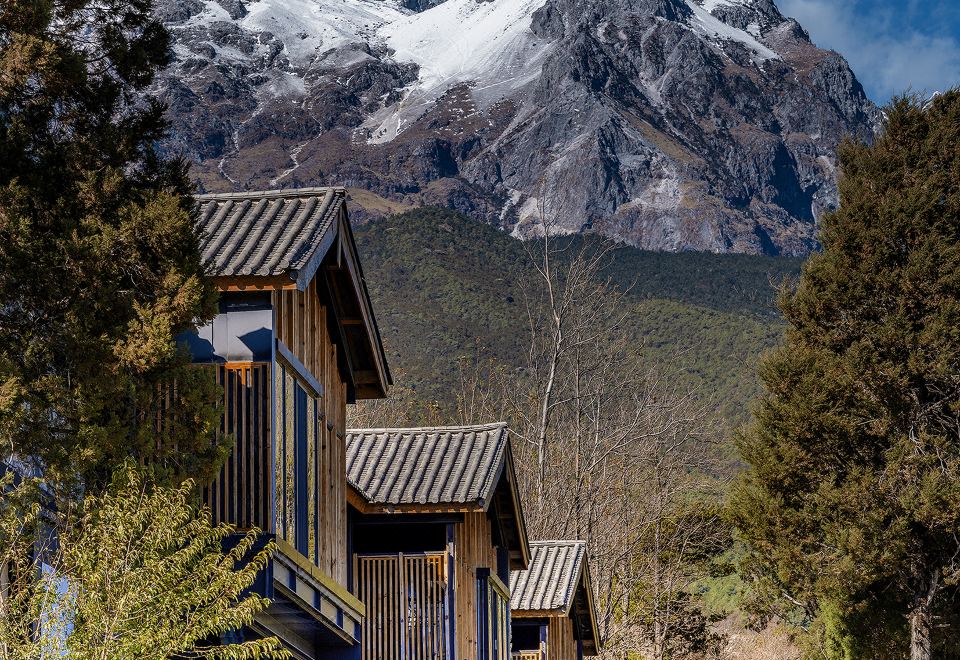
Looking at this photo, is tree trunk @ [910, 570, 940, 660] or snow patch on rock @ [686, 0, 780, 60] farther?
snow patch on rock @ [686, 0, 780, 60]

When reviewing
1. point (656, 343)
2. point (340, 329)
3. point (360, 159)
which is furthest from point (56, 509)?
point (360, 159)

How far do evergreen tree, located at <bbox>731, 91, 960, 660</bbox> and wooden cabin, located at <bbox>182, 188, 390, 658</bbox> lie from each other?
17.7 m

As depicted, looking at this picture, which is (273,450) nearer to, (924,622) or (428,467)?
(428,467)

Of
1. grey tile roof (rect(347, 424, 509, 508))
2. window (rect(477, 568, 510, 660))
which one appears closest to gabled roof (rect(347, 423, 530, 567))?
grey tile roof (rect(347, 424, 509, 508))

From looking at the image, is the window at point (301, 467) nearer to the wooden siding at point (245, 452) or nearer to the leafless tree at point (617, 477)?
the wooden siding at point (245, 452)

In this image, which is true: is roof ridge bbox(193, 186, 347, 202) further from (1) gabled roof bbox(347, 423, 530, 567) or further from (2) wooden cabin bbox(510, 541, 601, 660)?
(2) wooden cabin bbox(510, 541, 601, 660)

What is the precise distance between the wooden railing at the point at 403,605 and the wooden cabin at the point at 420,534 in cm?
1

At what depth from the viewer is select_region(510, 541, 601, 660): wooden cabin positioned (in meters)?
27.3

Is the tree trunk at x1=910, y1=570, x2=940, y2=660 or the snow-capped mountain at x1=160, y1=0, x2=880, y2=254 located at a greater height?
the snow-capped mountain at x1=160, y1=0, x2=880, y2=254

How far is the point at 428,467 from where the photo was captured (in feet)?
67.9

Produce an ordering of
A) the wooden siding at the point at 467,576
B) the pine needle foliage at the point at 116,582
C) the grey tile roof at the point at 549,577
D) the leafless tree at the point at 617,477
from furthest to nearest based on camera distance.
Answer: the leafless tree at the point at 617,477, the grey tile roof at the point at 549,577, the wooden siding at the point at 467,576, the pine needle foliage at the point at 116,582

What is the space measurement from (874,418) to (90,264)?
84.7ft

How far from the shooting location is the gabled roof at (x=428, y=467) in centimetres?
1969

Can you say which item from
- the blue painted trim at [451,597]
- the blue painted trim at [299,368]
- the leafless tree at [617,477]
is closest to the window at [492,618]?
the blue painted trim at [451,597]
